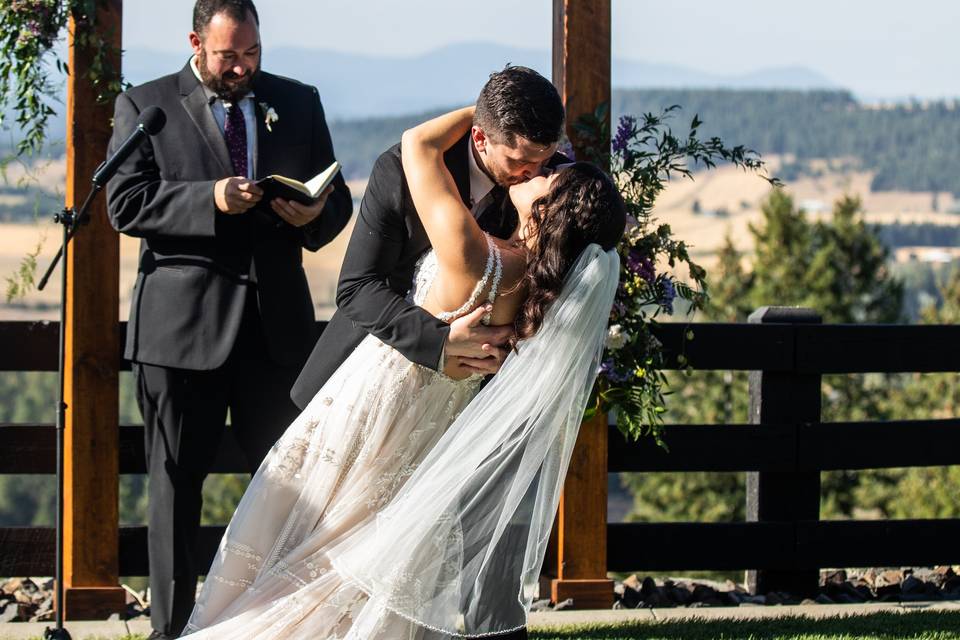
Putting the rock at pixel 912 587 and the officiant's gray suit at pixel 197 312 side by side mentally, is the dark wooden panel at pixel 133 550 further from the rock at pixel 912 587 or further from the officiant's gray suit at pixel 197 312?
the rock at pixel 912 587

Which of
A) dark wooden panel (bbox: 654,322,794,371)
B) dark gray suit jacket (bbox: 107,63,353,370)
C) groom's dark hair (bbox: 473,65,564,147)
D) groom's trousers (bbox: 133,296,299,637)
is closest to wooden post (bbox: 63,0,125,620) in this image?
dark gray suit jacket (bbox: 107,63,353,370)

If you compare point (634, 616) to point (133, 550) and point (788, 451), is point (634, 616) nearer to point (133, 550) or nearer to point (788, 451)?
point (788, 451)

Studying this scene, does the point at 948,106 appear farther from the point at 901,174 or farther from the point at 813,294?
the point at 813,294

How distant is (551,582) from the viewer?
5410 millimetres

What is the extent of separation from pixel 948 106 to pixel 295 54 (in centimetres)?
13266

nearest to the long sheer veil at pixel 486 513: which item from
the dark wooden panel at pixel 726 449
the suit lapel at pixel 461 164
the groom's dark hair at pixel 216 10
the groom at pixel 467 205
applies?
the groom at pixel 467 205

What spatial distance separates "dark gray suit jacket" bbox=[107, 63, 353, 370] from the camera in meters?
4.36

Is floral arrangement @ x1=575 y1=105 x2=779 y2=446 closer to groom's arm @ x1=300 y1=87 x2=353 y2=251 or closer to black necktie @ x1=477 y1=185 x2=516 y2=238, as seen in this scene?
groom's arm @ x1=300 y1=87 x2=353 y2=251

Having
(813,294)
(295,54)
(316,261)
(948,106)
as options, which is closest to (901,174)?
(948,106)

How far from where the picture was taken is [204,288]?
441 centimetres

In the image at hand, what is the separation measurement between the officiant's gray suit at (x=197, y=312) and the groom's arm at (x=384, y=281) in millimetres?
771

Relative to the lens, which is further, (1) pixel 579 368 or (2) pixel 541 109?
(1) pixel 579 368

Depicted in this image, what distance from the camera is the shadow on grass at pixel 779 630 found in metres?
4.86

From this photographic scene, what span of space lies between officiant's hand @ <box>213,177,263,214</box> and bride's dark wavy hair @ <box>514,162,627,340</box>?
3.71 ft
